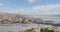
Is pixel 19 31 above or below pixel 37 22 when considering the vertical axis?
below

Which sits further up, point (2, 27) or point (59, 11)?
point (59, 11)

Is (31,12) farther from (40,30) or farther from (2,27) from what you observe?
(2,27)

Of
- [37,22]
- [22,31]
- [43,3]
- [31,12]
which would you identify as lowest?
[22,31]

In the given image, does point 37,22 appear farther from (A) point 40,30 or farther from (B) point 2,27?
(B) point 2,27

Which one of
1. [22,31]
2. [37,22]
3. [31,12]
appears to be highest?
[31,12]

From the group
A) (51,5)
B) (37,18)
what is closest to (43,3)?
(51,5)

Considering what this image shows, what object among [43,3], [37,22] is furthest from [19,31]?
[43,3]

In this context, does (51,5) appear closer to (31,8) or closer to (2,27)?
(31,8)
